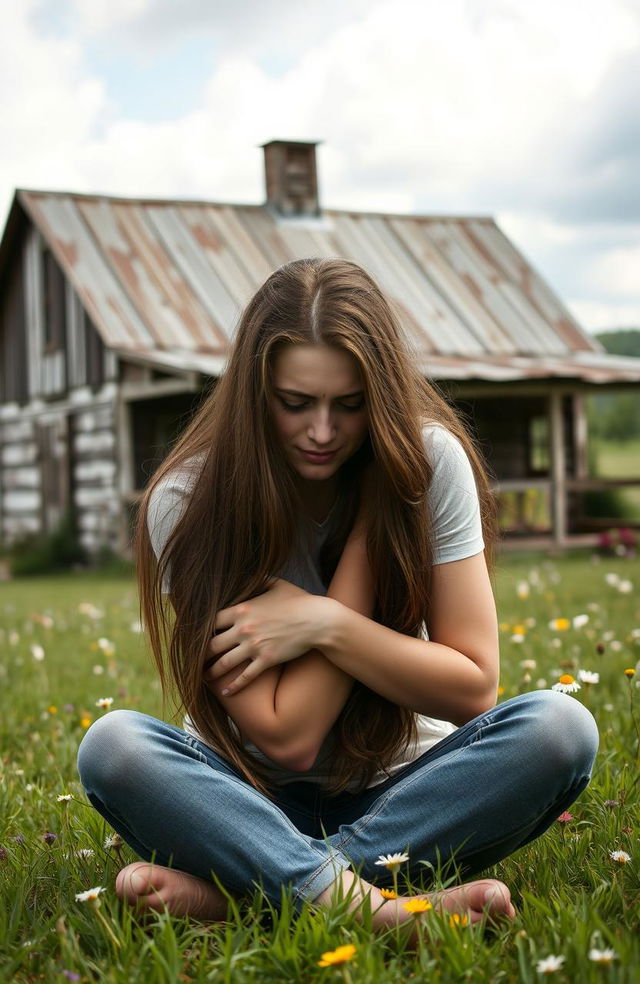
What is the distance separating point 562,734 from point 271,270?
12725mm

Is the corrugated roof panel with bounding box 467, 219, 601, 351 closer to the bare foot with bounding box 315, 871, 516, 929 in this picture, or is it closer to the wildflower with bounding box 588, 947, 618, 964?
the bare foot with bounding box 315, 871, 516, 929

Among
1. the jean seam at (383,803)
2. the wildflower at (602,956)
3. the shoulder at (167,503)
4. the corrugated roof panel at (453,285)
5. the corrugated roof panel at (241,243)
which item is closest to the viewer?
the wildflower at (602,956)

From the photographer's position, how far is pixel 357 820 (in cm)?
239

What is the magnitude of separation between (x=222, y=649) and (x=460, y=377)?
1049 cm

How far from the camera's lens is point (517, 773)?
2.26m

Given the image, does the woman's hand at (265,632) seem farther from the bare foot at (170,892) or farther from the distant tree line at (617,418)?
the distant tree line at (617,418)

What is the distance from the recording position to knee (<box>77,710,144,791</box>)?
7.43 ft

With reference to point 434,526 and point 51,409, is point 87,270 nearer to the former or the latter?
point 51,409

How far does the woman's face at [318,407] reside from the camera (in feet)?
7.96

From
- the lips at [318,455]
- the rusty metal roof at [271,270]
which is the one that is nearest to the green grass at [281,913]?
the lips at [318,455]

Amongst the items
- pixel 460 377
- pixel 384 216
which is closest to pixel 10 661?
pixel 460 377

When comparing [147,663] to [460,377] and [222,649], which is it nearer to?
[222,649]

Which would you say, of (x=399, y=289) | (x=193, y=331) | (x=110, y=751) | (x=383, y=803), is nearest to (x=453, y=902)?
(x=383, y=803)

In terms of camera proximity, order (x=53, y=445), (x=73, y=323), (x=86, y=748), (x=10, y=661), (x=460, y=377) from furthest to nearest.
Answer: (x=53, y=445) < (x=73, y=323) < (x=460, y=377) < (x=10, y=661) < (x=86, y=748)
